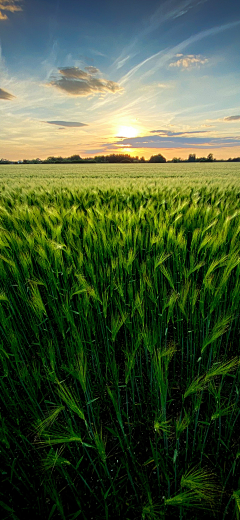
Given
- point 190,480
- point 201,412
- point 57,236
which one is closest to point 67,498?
point 190,480

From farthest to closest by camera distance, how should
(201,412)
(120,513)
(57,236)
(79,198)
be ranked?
(79,198) → (57,236) → (201,412) → (120,513)

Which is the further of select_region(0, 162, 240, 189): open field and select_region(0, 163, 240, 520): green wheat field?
select_region(0, 162, 240, 189): open field

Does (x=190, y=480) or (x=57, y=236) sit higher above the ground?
(x=57, y=236)

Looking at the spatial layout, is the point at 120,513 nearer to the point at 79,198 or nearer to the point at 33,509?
the point at 33,509

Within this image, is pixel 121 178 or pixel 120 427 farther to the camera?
pixel 121 178

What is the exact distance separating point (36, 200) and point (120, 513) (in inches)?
127

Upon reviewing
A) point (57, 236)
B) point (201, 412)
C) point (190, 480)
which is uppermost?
point (57, 236)

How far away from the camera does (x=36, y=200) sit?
130 inches

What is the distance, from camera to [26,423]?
38.0 inches

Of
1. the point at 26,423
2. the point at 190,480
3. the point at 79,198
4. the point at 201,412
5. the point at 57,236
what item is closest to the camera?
the point at 190,480

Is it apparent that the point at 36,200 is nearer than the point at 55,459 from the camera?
No

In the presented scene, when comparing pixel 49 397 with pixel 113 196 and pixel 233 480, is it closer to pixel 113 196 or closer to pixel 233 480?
pixel 233 480

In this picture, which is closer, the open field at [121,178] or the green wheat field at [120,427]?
the green wheat field at [120,427]

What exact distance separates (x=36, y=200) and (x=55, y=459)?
3.15 metres
